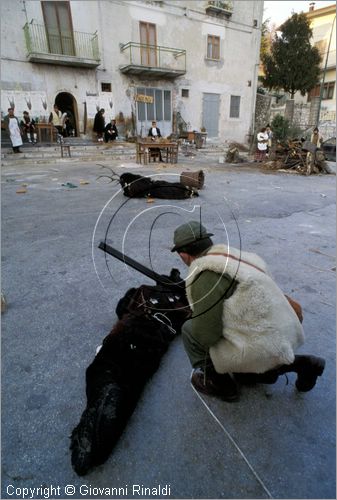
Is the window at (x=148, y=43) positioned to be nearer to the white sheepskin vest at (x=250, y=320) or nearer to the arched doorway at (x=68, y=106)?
the arched doorway at (x=68, y=106)

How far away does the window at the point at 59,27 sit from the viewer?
49.5ft

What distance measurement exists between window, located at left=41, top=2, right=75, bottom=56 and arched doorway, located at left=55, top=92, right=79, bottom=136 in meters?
2.14

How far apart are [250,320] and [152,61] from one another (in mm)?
20801

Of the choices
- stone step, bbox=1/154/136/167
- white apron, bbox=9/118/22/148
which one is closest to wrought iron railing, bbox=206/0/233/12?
stone step, bbox=1/154/136/167

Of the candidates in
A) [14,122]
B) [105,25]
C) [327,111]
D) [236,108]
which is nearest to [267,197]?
[14,122]

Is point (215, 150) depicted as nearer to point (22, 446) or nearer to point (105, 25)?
point (105, 25)

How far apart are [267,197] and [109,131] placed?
478 inches

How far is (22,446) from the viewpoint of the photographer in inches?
61.4

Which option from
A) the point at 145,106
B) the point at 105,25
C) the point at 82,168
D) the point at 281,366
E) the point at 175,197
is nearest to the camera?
the point at 281,366

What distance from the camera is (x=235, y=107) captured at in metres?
22.3

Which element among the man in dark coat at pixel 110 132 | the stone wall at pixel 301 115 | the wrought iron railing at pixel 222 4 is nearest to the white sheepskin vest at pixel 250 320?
the man in dark coat at pixel 110 132

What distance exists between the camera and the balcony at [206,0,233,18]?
1912 centimetres

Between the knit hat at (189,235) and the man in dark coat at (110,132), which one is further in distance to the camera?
the man in dark coat at (110,132)

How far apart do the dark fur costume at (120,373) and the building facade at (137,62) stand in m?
16.5
